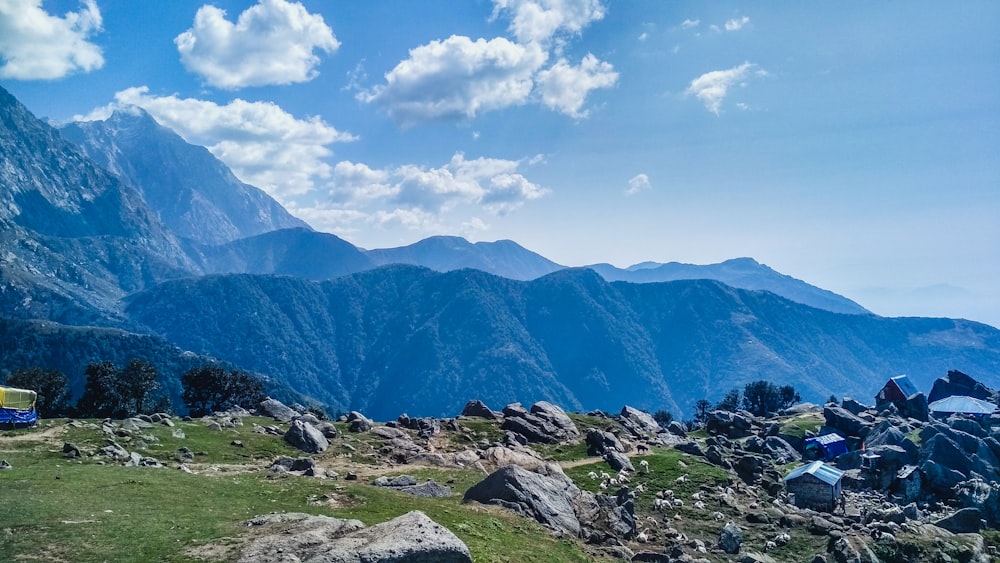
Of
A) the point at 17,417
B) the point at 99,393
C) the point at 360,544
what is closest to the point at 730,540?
the point at 360,544

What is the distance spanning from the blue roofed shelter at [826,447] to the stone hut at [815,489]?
2181 inches

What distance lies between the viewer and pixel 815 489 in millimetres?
74812

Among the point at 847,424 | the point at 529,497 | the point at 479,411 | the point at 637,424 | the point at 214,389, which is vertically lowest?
the point at 214,389

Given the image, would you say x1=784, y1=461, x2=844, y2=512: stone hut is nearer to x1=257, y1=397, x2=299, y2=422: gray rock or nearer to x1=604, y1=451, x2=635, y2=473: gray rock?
x1=604, y1=451, x2=635, y2=473: gray rock

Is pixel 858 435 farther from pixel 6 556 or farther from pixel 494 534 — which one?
pixel 6 556

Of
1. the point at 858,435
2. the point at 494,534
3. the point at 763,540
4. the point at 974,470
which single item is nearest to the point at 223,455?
the point at 494,534

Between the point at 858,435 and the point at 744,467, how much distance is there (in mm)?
65748

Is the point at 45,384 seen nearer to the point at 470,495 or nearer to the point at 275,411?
the point at 275,411

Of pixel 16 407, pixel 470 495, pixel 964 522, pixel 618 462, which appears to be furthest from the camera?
pixel 618 462

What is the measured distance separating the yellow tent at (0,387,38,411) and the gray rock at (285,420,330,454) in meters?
27.2

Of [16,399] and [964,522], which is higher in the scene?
[16,399]

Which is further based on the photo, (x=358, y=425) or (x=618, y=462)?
(x=358, y=425)

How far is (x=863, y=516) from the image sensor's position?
69688 millimetres

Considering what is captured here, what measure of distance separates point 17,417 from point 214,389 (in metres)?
79.8
